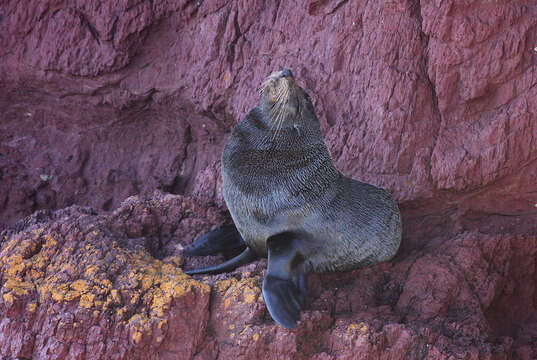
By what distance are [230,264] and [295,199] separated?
617 millimetres

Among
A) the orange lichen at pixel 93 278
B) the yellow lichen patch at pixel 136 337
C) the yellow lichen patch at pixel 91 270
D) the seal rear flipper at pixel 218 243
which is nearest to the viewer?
the yellow lichen patch at pixel 136 337

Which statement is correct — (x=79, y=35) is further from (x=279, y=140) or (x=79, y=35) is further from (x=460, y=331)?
(x=460, y=331)

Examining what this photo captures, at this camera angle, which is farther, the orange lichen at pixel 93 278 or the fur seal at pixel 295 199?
the fur seal at pixel 295 199

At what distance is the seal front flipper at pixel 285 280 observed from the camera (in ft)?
8.72

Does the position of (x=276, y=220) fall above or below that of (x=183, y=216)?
above

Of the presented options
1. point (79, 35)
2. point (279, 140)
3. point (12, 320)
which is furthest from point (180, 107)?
point (12, 320)

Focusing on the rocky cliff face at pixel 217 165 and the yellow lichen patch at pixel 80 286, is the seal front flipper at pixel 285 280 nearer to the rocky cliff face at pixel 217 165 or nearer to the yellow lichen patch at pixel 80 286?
the rocky cliff face at pixel 217 165

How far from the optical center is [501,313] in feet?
11.8

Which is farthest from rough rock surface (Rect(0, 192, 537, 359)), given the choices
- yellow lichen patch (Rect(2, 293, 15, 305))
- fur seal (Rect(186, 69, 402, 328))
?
fur seal (Rect(186, 69, 402, 328))

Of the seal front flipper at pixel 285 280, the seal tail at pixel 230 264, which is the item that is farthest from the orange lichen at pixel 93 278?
the seal front flipper at pixel 285 280

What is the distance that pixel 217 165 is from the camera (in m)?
4.66

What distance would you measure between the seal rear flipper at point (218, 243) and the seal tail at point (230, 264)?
Result: 165mm

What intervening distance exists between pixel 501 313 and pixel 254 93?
2568 mm

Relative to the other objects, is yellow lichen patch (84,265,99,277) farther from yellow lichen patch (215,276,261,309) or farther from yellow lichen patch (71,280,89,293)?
yellow lichen patch (215,276,261,309)
